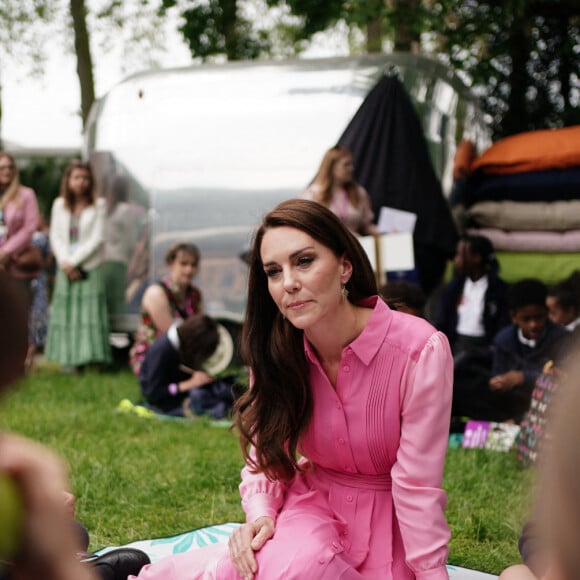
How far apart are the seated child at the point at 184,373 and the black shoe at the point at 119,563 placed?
289 cm

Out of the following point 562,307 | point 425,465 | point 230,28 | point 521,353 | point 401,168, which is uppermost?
point 230,28

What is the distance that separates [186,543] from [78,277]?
445 cm

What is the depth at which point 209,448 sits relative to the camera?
505cm

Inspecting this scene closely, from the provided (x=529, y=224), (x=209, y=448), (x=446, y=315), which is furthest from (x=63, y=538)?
(x=529, y=224)

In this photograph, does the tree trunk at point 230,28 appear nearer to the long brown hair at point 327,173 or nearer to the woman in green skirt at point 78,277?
the woman in green skirt at point 78,277

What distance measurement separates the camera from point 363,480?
2.56 meters

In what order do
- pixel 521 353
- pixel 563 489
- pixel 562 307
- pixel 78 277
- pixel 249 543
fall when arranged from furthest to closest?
pixel 78 277, pixel 562 307, pixel 521 353, pixel 249 543, pixel 563 489

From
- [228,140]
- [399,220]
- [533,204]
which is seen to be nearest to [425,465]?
[399,220]

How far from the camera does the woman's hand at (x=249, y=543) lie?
2436 millimetres

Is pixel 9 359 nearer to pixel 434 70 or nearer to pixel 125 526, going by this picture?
pixel 125 526

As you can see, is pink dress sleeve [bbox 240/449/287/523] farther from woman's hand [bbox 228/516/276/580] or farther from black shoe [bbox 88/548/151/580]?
black shoe [bbox 88/548/151/580]

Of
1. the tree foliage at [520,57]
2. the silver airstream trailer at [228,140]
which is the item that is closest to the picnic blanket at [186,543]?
the silver airstream trailer at [228,140]

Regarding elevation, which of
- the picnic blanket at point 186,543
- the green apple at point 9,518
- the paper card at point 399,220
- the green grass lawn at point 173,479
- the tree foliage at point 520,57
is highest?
the tree foliage at point 520,57

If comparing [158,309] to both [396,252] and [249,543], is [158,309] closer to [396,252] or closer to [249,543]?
[396,252]
